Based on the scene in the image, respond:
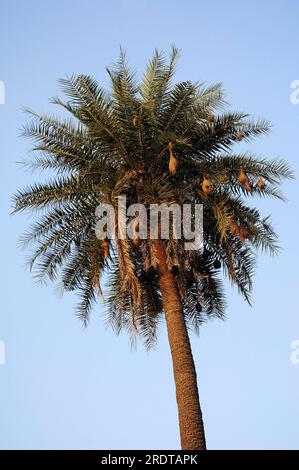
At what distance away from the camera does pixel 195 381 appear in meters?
18.1

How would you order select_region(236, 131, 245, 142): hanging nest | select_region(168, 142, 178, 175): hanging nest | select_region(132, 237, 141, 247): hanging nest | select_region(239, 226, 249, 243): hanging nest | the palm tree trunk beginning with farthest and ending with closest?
1. select_region(236, 131, 245, 142): hanging nest
2. select_region(239, 226, 249, 243): hanging nest
3. select_region(132, 237, 141, 247): hanging nest
4. select_region(168, 142, 178, 175): hanging nest
5. the palm tree trunk

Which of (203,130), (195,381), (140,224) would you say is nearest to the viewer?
(195,381)

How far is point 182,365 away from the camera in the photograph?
60.0 ft

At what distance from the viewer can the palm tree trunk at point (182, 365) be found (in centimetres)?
1723

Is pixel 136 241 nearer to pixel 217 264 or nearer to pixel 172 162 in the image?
pixel 172 162

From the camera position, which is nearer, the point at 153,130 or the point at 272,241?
the point at 153,130

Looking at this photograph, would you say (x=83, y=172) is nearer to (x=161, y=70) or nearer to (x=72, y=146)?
(x=72, y=146)

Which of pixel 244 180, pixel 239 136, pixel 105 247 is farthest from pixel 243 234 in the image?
pixel 105 247

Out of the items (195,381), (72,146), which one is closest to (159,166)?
(72,146)

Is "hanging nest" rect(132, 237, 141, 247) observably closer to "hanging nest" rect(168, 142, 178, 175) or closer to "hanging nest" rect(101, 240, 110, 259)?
"hanging nest" rect(101, 240, 110, 259)

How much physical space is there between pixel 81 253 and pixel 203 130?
4.28m

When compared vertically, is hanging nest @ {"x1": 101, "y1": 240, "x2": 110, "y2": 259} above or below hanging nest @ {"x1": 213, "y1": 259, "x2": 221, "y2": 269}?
below

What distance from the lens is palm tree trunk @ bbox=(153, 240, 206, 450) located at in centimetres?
1723

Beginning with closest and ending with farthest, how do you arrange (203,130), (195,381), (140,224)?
(195,381), (140,224), (203,130)
